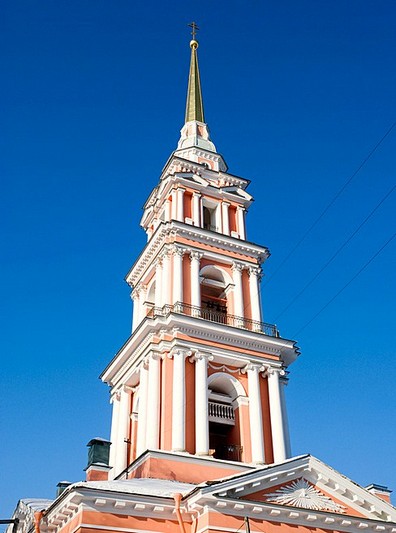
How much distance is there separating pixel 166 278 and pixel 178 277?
0.46 metres

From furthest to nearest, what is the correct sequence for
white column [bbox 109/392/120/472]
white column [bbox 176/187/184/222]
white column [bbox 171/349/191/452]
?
white column [bbox 176/187/184/222]
white column [bbox 109/392/120/472]
white column [bbox 171/349/191/452]

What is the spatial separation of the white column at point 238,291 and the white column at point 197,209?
192 cm

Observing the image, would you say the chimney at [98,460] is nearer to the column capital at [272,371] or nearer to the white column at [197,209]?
the column capital at [272,371]

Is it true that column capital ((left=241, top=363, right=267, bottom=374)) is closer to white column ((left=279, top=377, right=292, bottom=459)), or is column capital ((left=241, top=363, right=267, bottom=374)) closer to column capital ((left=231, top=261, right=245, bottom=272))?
white column ((left=279, top=377, right=292, bottom=459))

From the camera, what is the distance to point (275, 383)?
17.5 metres

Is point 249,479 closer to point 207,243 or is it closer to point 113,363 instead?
point 113,363

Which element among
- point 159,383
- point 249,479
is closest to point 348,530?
point 249,479

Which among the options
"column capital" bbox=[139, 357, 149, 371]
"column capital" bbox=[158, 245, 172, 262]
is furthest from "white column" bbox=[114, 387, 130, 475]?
"column capital" bbox=[158, 245, 172, 262]

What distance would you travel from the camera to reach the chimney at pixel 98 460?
16609mm

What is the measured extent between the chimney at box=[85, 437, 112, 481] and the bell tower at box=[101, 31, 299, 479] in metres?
0.39

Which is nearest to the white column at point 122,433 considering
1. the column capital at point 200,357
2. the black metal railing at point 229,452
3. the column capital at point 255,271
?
the black metal railing at point 229,452

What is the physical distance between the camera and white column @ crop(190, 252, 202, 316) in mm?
18052

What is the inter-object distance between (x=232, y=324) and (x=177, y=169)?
6.43 m

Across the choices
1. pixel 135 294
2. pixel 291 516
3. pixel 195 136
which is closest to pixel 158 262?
pixel 135 294
